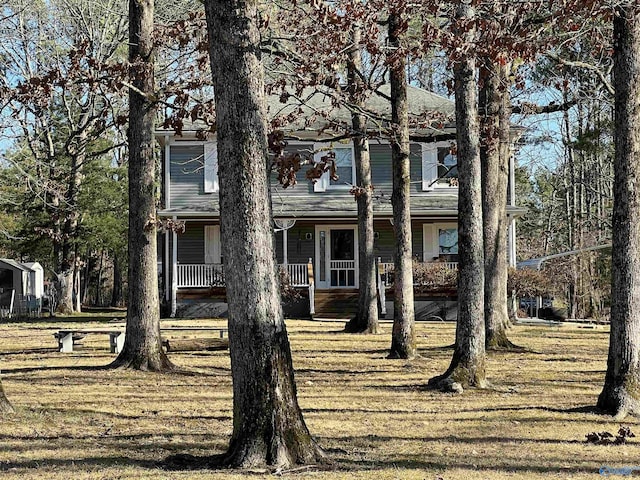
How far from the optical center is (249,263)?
264 inches

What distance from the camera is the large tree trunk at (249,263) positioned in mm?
6613

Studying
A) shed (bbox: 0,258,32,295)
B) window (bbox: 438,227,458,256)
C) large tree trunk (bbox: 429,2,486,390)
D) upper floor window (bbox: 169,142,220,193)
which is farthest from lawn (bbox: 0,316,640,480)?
shed (bbox: 0,258,32,295)

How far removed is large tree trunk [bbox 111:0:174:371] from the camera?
1300 centimetres

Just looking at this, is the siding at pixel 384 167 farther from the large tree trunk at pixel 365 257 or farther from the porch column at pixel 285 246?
the large tree trunk at pixel 365 257

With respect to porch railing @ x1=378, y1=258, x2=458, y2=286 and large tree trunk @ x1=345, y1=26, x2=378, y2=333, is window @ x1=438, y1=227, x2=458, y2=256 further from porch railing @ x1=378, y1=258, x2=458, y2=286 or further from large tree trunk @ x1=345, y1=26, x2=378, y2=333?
large tree trunk @ x1=345, y1=26, x2=378, y2=333

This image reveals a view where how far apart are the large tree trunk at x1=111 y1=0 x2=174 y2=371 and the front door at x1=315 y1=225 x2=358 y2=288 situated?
52.6 feet

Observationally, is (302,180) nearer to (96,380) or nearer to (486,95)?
(486,95)

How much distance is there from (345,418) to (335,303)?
57.6 ft

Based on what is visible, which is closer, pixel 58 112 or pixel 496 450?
pixel 496 450

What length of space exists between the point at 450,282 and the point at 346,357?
11466 mm

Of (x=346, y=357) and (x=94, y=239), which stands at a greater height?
(x=94, y=239)

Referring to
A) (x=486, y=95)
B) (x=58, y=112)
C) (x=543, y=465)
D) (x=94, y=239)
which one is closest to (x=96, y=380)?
(x=543, y=465)

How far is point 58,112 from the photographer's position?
115 feet

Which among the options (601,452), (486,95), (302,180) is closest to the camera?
(601,452)
